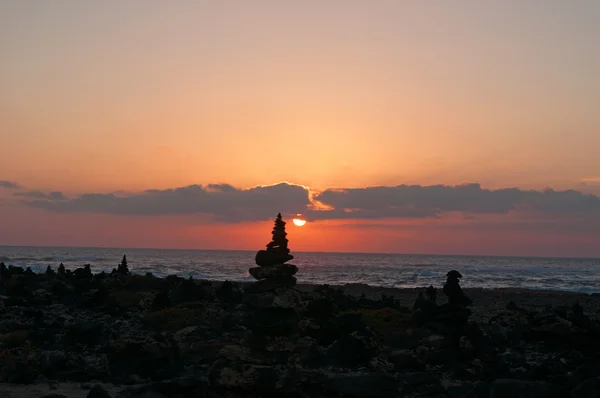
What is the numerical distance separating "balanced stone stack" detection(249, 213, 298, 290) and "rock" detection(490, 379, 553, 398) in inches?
199

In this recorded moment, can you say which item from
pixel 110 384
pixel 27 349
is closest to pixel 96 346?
pixel 27 349

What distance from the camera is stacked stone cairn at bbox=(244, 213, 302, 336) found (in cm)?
1434

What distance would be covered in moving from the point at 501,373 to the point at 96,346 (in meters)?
12.2

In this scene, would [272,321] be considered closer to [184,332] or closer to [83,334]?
[83,334]

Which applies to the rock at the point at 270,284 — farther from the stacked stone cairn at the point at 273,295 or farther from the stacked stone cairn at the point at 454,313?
the stacked stone cairn at the point at 454,313

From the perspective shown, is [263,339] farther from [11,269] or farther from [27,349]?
[11,269]

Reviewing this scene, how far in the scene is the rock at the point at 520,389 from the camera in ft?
43.7

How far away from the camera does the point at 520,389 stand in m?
13.6

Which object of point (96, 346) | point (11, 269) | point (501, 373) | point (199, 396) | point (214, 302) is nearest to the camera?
point (199, 396)

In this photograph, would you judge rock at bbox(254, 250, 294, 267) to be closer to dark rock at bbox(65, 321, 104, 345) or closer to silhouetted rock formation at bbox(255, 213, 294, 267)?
silhouetted rock formation at bbox(255, 213, 294, 267)

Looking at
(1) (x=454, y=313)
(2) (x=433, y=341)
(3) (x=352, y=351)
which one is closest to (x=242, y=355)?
(3) (x=352, y=351)

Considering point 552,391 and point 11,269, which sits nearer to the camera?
point 552,391

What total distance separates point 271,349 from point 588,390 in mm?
6670

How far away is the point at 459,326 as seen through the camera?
66.8 feet
